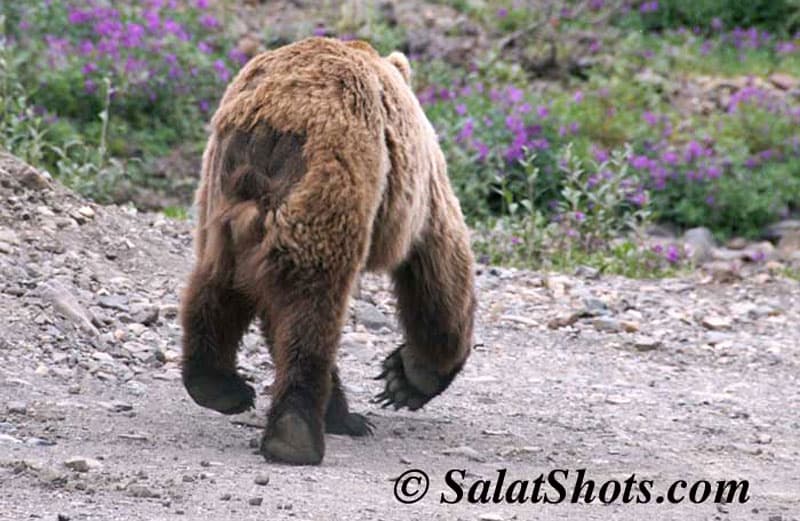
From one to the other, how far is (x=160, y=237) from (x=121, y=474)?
407 centimetres

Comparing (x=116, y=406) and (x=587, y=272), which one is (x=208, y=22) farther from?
(x=116, y=406)

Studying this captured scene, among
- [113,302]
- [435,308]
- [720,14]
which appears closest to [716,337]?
[435,308]

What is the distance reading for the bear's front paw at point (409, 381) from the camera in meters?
6.57

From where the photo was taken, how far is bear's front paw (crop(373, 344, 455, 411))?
21.6 ft

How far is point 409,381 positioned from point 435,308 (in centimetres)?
44

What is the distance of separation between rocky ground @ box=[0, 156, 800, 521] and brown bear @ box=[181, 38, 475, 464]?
0.93 ft

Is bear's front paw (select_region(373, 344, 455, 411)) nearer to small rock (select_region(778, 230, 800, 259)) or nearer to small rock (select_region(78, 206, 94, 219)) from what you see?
small rock (select_region(78, 206, 94, 219))

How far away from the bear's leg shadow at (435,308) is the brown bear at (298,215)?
164 mm

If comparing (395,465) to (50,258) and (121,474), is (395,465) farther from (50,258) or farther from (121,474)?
(50,258)

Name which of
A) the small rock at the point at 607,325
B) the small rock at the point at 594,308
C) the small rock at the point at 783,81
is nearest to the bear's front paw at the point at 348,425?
the small rock at the point at 607,325

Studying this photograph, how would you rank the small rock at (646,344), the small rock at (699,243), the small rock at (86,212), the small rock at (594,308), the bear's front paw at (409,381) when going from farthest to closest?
the small rock at (699,243), the small rock at (594,308), the small rock at (646,344), the small rock at (86,212), the bear's front paw at (409,381)

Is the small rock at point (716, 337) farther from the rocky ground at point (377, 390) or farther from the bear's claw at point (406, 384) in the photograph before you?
the bear's claw at point (406, 384)

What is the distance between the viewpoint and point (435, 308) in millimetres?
6328

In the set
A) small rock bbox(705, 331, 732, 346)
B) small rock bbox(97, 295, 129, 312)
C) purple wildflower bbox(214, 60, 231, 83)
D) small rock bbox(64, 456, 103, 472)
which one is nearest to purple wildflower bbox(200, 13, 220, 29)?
purple wildflower bbox(214, 60, 231, 83)
